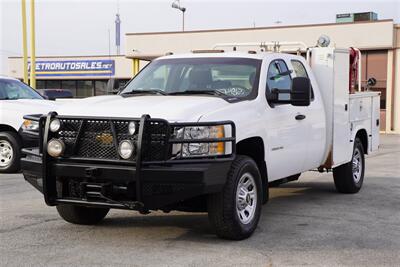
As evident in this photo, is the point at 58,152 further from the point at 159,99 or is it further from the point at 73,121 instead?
the point at 159,99

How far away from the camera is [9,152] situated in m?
11.2

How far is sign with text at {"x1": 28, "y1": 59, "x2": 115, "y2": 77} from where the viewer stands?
4031 cm

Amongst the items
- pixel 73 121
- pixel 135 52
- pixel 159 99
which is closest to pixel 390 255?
pixel 159 99

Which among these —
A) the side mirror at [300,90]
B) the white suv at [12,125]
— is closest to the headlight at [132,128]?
the side mirror at [300,90]

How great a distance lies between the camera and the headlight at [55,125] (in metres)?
5.75

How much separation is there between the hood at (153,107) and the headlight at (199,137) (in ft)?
0.36

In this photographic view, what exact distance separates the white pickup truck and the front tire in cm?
1

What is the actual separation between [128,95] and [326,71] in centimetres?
293

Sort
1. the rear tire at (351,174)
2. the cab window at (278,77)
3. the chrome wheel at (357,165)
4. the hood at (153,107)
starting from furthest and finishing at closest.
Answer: the chrome wheel at (357,165) → the rear tire at (351,174) → the cab window at (278,77) → the hood at (153,107)

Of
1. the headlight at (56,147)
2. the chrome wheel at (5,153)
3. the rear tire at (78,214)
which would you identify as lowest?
the rear tire at (78,214)

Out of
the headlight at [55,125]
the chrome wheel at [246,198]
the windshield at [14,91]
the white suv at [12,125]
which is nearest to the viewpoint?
the headlight at [55,125]

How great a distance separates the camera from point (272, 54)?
735 cm

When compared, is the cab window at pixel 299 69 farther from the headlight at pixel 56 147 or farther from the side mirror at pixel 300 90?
the headlight at pixel 56 147

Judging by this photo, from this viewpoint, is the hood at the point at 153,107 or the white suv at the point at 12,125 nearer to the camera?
the hood at the point at 153,107
